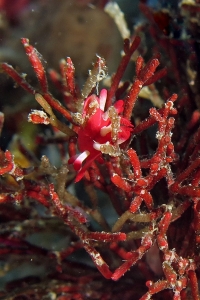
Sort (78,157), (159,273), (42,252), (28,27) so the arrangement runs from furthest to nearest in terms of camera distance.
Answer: (28,27), (42,252), (159,273), (78,157)

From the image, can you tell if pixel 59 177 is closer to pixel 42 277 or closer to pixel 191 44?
pixel 42 277

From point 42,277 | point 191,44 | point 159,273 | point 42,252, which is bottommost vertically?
point 42,277

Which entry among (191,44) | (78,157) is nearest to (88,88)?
(78,157)

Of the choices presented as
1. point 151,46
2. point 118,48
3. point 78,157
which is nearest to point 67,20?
point 118,48

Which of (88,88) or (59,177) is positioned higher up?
(88,88)

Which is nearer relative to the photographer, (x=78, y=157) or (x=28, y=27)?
(x=78, y=157)

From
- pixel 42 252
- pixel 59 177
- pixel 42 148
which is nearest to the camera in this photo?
pixel 59 177

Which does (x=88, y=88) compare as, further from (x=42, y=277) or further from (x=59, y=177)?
(x=42, y=277)

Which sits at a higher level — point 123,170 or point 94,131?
point 94,131

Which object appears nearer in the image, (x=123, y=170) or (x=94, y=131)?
(x=94, y=131)
